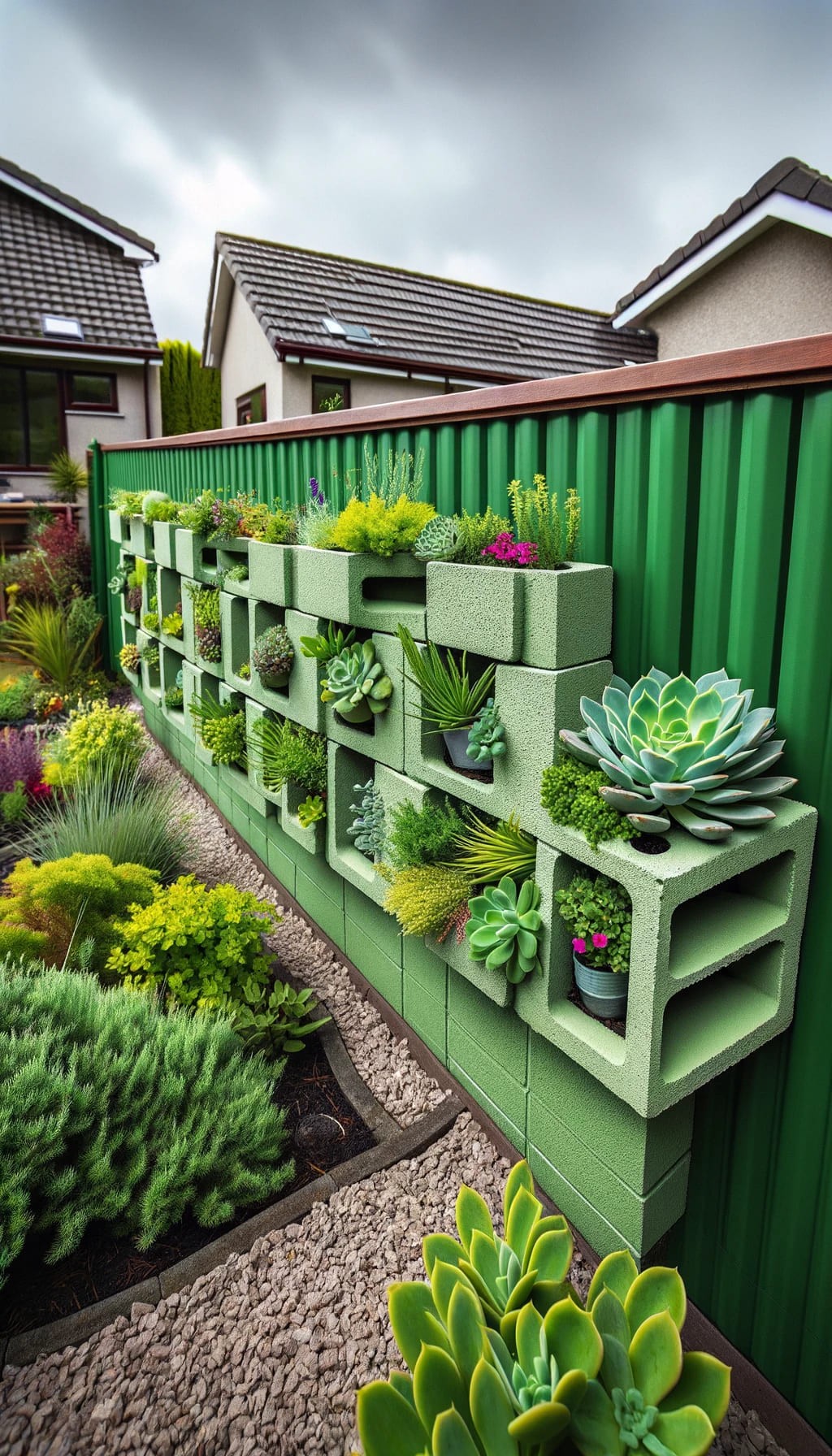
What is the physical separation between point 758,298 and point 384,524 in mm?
6668

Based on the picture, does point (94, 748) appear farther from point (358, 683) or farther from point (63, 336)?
point (63, 336)

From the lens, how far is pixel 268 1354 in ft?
6.26

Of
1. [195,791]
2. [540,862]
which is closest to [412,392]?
[195,791]

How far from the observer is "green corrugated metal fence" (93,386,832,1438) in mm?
1606

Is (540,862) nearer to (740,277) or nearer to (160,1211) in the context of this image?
(160,1211)

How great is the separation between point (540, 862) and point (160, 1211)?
4.52 ft

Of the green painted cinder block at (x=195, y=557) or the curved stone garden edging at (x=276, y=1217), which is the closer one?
the curved stone garden edging at (x=276, y=1217)

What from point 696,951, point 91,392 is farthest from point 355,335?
Result: point 696,951

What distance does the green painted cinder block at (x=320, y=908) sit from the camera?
11.6 ft

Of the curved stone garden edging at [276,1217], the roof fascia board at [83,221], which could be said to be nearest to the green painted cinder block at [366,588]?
the curved stone garden edging at [276,1217]

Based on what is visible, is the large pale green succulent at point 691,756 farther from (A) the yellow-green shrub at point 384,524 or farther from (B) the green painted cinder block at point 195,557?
(B) the green painted cinder block at point 195,557

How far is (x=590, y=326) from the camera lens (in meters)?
14.1

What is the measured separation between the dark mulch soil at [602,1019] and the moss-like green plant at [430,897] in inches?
15.6

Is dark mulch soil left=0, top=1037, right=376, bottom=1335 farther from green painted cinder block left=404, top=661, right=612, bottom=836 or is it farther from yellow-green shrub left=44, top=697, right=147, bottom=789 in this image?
yellow-green shrub left=44, top=697, right=147, bottom=789
